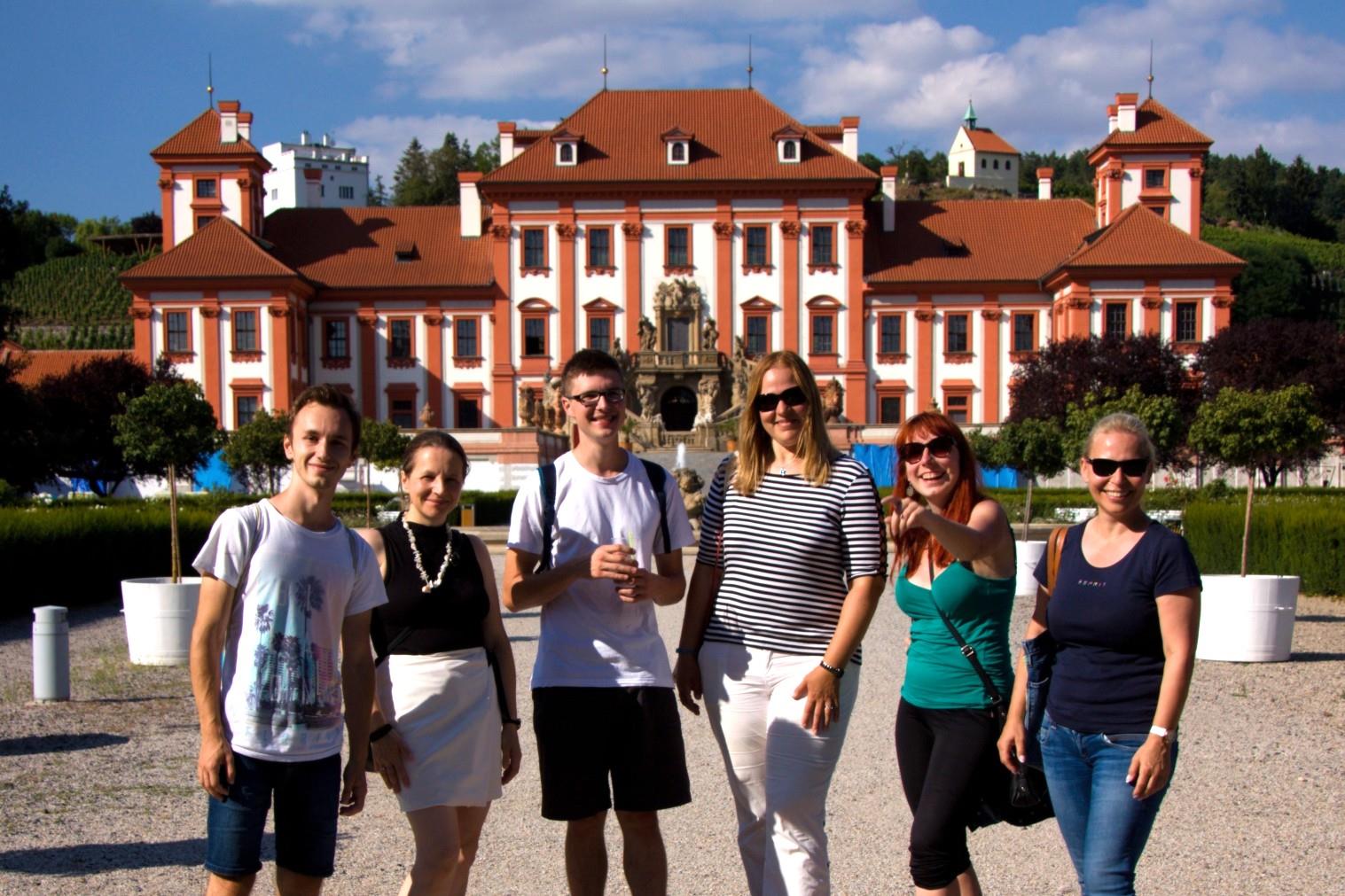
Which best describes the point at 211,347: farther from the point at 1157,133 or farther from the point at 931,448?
the point at 931,448

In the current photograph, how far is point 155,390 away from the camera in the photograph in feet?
46.9

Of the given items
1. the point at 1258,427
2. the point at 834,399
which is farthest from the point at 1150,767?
the point at 834,399

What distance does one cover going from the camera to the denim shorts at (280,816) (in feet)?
11.7

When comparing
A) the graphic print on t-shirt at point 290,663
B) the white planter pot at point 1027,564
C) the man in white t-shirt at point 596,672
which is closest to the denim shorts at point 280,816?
the graphic print on t-shirt at point 290,663

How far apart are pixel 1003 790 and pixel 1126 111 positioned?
50.9 m

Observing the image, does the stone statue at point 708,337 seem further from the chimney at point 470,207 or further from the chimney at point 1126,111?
the chimney at point 1126,111

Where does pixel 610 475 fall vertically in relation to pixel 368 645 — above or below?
above

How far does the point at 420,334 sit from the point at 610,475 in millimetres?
46617

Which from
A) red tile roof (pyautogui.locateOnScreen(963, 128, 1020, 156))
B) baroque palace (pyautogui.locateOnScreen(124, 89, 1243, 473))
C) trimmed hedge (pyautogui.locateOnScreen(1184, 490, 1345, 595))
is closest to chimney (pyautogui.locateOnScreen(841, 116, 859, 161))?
baroque palace (pyautogui.locateOnScreen(124, 89, 1243, 473))

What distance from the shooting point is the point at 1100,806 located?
3666mm

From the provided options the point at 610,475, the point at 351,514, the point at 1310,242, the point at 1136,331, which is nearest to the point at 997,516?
the point at 610,475

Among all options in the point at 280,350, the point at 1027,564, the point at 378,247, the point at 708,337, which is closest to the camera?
the point at 1027,564

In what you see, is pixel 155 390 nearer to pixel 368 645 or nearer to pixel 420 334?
pixel 368 645

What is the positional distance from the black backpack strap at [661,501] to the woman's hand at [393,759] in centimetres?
103
